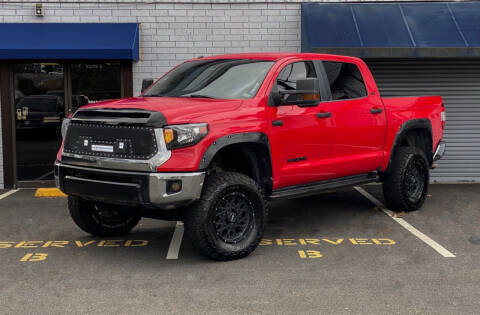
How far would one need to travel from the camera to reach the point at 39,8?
1134 centimetres

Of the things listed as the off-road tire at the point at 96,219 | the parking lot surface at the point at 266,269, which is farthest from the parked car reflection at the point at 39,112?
the off-road tire at the point at 96,219

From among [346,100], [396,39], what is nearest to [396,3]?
[396,39]

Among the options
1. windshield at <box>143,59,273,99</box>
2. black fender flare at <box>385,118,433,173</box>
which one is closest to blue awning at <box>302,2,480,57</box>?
black fender flare at <box>385,118,433,173</box>

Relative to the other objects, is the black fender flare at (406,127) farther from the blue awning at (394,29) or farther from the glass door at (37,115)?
the glass door at (37,115)

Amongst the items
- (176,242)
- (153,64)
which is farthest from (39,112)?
(176,242)

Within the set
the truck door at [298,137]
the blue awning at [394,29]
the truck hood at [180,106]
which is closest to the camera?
the truck hood at [180,106]

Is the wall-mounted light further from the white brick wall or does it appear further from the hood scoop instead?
the hood scoop

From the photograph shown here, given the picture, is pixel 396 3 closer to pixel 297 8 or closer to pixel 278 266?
pixel 297 8

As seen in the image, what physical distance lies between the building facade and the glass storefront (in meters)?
0.02

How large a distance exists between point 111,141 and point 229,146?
3.93 feet

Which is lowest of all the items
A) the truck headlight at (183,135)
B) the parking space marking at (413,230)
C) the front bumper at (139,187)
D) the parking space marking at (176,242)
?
the parking space marking at (413,230)

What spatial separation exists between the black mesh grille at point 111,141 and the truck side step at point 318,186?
65.0 inches

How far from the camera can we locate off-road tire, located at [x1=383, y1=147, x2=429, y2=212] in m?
8.22

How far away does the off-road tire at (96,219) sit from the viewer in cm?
671
